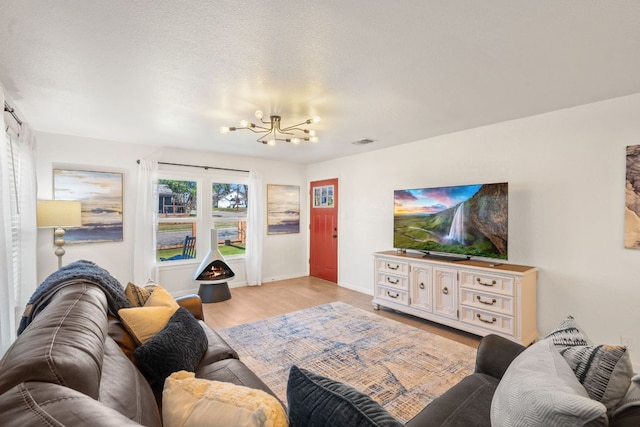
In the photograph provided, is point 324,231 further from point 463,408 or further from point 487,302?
point 463,408

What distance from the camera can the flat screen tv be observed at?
323 cm

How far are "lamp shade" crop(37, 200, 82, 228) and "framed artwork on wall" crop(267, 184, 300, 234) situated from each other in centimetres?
305

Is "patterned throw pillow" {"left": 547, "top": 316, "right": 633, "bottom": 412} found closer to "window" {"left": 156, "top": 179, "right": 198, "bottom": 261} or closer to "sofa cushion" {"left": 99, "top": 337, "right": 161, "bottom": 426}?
"sofa cushion" {"left": 99, "top": 337, "right": 161, "bottom": 426}

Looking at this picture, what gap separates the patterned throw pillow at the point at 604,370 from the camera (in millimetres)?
915

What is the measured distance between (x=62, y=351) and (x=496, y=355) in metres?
1.96

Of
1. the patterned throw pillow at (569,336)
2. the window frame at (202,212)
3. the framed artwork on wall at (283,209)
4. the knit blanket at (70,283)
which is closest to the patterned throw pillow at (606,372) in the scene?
→ the patterned throw pillow at (569,336)

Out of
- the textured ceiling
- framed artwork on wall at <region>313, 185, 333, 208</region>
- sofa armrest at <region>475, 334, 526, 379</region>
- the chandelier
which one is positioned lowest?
sofa armrest at <region>475, 334, 526, 379</region>

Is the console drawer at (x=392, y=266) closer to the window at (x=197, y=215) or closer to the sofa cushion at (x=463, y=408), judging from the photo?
the sofa cushion at (x=463, y=408)

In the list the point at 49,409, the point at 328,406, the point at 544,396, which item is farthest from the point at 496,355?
the point at 49,409

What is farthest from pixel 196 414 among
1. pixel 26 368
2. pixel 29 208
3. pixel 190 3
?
pixel 29 208

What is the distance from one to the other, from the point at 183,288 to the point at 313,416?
4.75 m

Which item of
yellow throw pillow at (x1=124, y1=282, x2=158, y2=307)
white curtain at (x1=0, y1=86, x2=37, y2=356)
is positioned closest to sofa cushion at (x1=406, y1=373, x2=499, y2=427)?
yellow throw pillow at (x1=124, y1=282, x2=158, y2=307)

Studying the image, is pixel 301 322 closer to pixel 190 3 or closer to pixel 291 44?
pixel 291 44

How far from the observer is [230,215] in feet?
17.7
